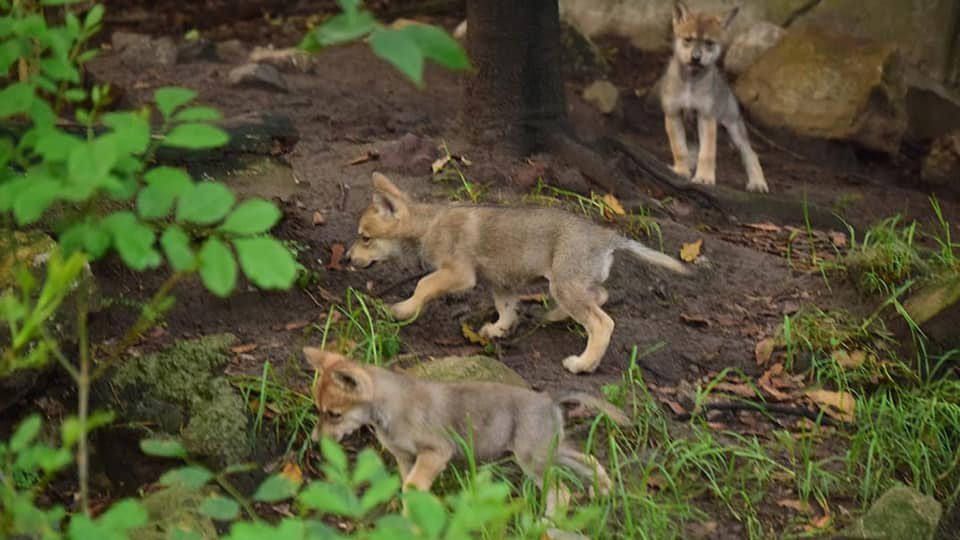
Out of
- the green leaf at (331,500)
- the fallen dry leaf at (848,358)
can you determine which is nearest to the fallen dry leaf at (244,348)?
the fallen dry leaf at (848,358)

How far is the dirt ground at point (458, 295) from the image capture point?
611cm

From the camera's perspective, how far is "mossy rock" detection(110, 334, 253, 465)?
499 centimetres

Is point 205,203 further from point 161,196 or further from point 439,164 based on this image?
point 439,164

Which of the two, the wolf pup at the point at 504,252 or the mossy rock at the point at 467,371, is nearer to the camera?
the mossy rock at the point at 467,371

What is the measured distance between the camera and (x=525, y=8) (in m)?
7.97

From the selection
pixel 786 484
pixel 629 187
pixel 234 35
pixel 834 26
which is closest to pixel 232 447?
pixel 786 484

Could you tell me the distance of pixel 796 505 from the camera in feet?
16.9

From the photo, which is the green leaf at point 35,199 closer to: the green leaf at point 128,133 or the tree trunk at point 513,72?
the green leaf at point 128,133

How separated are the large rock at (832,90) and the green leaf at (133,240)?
9.36 m

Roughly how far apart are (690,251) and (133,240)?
17.3 ft

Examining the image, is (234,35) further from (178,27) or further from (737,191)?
(737,191)

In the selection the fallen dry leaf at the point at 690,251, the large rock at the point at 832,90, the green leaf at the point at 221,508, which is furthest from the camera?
the large rock at the point at 832,90

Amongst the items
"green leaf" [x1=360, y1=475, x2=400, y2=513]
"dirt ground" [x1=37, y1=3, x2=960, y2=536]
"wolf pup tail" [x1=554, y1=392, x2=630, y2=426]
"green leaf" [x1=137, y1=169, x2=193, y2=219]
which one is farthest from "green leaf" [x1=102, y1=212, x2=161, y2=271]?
"dirt ground" [x1=37, y1=3, x2=960, y2=536]

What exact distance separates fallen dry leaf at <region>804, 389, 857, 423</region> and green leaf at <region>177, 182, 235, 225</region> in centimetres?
419
